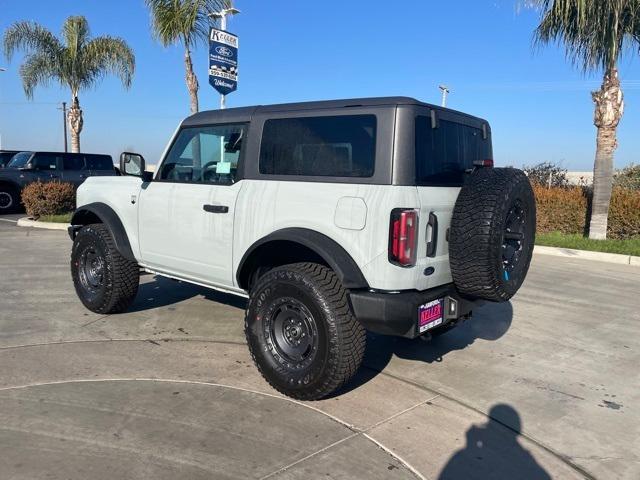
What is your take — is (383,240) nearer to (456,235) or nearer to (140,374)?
(456,235)

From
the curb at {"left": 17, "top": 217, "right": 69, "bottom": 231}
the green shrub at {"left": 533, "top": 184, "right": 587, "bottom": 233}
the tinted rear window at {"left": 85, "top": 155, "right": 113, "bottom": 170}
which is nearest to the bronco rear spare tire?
the green shrub at {"left": 533, "top": 184, "right": 587, "bottom": 233}

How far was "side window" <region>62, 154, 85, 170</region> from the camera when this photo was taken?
1673cm

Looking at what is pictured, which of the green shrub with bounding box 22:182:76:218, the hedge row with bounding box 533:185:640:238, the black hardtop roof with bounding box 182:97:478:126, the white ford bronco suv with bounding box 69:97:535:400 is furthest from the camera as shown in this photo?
the green shrub with bounding box 22:182:76:218

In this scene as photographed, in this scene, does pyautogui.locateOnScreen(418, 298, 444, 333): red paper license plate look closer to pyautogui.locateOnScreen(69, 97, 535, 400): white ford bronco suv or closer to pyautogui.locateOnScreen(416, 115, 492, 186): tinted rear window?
pyautogui.locateOnScreen(69, 97, 535, 400): white ford bronco suv

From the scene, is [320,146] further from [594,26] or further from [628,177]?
[628,177]

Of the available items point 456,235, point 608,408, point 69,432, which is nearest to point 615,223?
point 608,408

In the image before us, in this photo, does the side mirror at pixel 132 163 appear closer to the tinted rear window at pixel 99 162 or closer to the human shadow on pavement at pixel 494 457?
the human shadow on pavement at pixel 494 457

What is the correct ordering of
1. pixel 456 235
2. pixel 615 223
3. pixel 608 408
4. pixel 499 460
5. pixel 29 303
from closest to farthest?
1. pixel 499 460
2. pixel 456 235
3. pixel 608 408
4. pixel 29 303
5. pixel 615 223

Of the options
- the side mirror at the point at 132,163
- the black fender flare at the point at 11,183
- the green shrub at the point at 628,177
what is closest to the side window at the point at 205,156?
the side mirror at the point at 132,163

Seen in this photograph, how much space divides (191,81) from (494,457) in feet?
44.4

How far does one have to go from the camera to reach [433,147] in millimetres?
3629

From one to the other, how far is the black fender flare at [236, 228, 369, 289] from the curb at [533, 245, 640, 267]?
7963mm

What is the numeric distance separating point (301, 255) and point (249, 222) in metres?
0.46

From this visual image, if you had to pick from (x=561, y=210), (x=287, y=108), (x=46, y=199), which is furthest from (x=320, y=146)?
(x=46, y=199)
